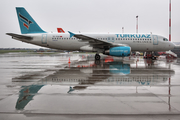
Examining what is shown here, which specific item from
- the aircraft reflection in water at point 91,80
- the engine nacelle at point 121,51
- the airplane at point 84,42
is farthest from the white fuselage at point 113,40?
the aircraft reflection in water at point 91,80

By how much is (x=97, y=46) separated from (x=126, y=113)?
46.8 feet

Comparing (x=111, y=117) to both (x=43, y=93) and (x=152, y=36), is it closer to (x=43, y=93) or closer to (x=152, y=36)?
(x=43, y=93)

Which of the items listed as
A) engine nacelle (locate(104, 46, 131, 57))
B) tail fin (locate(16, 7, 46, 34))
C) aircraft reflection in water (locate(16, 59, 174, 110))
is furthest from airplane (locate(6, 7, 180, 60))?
aircraft reflection in water (locate(16, 59, 174, 110))

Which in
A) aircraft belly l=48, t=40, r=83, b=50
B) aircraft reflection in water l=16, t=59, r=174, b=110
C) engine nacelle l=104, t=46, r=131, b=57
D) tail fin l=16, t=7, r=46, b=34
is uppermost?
tail fin l=16, t=7, r=46, b=34

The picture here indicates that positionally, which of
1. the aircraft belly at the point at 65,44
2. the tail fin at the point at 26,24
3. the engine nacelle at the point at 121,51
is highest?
the tail fin at the point at 26,24

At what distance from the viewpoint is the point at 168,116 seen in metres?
3.20

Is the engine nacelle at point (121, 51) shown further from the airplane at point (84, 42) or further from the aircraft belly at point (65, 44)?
the aircraft belly at point (65, 44)

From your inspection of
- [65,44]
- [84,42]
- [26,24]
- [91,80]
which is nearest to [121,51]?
[84,42]

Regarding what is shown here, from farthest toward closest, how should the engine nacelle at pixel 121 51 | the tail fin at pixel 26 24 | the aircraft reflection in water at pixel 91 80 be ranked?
1. the tail fin at pixel 26 24
2. the engine nacelle at pixel 121 51
3. the aircraft reflection in water at pixel 91 80

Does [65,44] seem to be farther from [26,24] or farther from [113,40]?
[113,40]

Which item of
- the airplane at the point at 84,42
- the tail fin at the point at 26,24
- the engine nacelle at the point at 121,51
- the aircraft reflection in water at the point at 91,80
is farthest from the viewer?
the tail fin at the point at 26,24

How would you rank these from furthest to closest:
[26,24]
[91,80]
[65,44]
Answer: [26,24] < [65,44] < [91,80]

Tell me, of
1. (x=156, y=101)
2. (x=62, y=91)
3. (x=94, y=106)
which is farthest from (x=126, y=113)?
(x=62, y=91)

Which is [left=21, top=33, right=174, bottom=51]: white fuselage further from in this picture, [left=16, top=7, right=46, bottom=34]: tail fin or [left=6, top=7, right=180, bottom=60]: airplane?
[left=16, top=7, right=46, bottom=34]: tail fin
